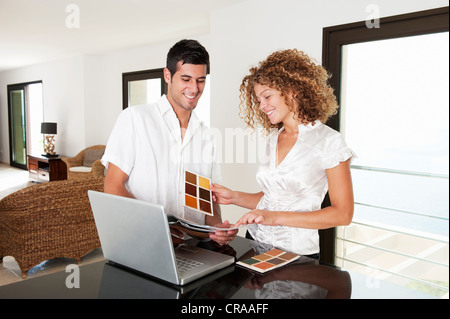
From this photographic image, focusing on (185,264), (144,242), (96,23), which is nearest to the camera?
(144,242)

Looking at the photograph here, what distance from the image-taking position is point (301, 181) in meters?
1.71

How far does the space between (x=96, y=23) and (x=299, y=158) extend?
4.19 metres

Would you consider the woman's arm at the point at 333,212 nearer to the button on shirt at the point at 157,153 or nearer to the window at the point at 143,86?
the button on shirt at the point at 157,153

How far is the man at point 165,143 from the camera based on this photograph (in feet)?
5.63

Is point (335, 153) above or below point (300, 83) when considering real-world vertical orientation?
below

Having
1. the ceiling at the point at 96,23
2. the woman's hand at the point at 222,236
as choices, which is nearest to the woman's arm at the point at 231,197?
the woman's hand at the point at 222,236

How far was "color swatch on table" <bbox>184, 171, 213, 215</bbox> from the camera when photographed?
151cm

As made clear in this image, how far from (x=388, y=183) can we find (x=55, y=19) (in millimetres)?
4368

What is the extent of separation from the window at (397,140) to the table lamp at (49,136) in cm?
609

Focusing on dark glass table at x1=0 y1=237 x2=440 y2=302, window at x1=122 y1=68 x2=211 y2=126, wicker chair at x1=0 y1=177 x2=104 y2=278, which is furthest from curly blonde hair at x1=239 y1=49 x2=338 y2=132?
window at x1=122 y1=68 x2=211 y2=126

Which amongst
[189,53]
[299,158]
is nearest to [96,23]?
[189,53]

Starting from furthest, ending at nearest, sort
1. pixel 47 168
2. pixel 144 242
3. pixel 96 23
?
pixel 47 168 → pixel 96 23 → pixel 144 242

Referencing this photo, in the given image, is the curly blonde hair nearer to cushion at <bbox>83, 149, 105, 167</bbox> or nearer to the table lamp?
cushion at <bbox>83, 149, 105, 167</bbox>

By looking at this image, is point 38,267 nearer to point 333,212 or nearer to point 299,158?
point 299,158
